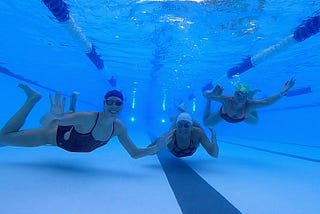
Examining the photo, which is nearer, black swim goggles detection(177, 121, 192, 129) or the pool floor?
the pool floor

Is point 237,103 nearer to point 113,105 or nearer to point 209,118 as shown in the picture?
point 209,118

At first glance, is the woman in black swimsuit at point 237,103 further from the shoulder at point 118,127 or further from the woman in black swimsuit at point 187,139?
the shoulder at point 118,127

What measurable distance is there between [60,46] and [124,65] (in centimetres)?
425

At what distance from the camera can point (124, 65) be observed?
16.0 m

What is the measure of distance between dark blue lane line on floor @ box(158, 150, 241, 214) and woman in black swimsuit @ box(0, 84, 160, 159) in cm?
60

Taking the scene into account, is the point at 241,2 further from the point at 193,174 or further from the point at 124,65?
the point at 124,65

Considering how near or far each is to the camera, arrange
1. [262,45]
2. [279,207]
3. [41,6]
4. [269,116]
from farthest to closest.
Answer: [269,116], [262,45], [41,6], [279,207]

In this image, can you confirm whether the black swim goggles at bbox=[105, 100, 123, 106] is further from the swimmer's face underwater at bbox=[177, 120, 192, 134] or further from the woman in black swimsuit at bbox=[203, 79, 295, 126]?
the woman in black swimsuit at bbox=[203, 79, 295, 126]

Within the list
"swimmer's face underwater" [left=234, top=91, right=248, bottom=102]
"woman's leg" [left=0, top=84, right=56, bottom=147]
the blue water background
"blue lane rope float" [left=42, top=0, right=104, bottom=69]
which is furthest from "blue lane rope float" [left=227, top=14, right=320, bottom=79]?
"woman's leg" [left=0, top=84, right=56, bottom=147]

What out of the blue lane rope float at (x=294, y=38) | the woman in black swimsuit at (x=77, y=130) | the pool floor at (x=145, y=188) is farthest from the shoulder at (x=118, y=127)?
the blue lane rope float at (x=294, y=38)

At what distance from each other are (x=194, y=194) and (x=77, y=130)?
1988mm

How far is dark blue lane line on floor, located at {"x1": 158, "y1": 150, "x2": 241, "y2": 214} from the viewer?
9.20 ft

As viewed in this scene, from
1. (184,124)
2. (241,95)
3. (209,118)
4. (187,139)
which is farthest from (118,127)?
(209,118)

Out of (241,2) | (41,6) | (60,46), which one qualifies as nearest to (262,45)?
(241,2)
